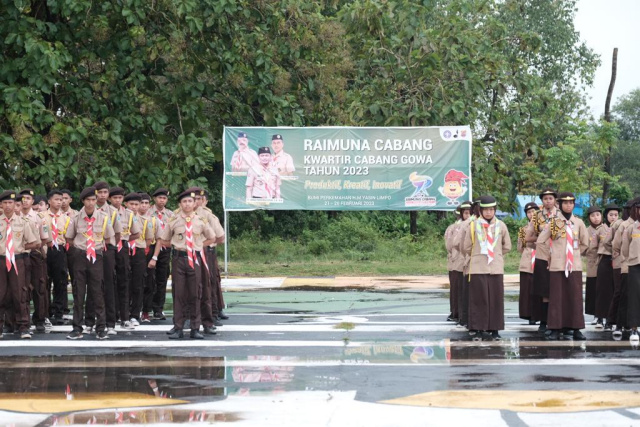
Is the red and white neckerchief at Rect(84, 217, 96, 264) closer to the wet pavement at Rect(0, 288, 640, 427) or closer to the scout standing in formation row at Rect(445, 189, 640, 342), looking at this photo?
the wet pavement at Rect(0, 288, 640, 427)

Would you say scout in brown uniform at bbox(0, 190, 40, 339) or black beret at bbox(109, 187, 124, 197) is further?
black beret at bbox(109, 187, 124, 197)

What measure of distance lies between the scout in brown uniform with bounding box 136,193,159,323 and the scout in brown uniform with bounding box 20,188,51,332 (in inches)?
58.5

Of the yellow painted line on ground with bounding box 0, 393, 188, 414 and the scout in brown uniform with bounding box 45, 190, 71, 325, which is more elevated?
the scout in brown uniform with bounding box 45, 190, 71, 325

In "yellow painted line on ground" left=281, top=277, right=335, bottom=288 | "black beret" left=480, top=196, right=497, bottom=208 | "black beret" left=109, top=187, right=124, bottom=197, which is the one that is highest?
"black beret" left=109, top=187, right=124, bottom=197

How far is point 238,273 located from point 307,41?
22.9ft

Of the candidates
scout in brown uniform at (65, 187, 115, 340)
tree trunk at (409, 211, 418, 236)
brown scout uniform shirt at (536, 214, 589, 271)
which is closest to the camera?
brown scout uniform shirt at (536, 214, 589, 271)

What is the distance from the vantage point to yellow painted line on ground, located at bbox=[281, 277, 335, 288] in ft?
76.2

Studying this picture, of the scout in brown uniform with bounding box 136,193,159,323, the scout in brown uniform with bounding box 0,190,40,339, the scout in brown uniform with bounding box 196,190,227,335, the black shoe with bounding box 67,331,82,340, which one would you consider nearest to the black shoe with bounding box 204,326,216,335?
the scout in brown uniform with bounding box 196,190,227,335

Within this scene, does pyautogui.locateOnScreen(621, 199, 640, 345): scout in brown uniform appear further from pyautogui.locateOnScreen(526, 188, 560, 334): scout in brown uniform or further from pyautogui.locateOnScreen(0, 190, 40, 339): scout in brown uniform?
pyautogui.locateOnScreen(0, 190, 40, 339): scout in brown uniform

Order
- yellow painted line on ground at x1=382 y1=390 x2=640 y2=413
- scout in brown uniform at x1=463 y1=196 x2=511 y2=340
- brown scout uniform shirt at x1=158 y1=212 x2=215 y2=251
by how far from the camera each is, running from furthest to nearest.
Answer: brown scout uniform shirt at x1=158 y1=212 x2=215 y2=251 → scout in brown uniform at x1=463 y1=196 x2=511 y2=340 → yellow painted line on ground at x1=382 y1=390 x2=640 y2=413

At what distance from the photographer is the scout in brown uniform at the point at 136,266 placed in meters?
16.2

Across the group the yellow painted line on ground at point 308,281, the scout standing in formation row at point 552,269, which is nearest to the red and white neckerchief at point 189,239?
the scout standing in formation row at point 552,269

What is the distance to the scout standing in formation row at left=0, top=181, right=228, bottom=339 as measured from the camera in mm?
14383

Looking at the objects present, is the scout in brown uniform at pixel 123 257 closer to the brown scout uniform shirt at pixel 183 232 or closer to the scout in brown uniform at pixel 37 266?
the scout in brown uniform at pixel 37 266
